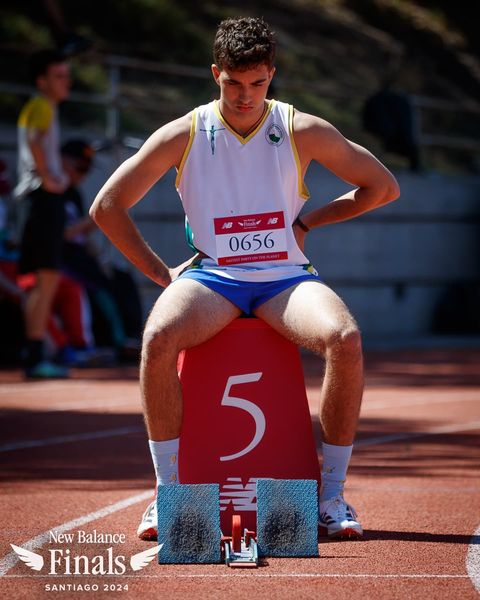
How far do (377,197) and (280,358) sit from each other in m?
0.89

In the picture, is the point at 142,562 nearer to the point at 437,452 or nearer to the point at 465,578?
the point at 465,578

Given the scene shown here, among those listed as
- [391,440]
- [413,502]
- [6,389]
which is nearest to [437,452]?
[391,440]

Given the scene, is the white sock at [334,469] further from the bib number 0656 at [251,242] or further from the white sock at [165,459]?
the bib number 0656 at [251,242]

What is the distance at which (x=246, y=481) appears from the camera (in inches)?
191

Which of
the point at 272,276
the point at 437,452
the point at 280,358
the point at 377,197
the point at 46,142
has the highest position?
the point at 46,142

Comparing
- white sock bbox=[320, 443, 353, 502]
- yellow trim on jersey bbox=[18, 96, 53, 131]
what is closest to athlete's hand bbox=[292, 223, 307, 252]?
white sock bbox=[320, 443, 353, 502]

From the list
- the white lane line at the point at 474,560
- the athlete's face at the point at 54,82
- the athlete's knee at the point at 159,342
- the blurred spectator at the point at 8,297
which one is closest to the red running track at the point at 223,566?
the white lane line at the point at 474,560

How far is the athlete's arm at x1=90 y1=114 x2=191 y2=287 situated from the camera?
5.09 meters

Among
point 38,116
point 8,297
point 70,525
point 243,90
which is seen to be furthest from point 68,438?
point 8,297

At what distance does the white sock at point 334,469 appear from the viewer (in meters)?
4.88

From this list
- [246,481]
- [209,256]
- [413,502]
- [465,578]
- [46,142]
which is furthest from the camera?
[46,142]

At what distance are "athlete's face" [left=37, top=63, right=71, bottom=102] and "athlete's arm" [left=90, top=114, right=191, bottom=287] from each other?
625cm

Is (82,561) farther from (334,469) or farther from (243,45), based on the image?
(243,45)

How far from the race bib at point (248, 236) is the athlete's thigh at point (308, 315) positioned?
0.21 meters
